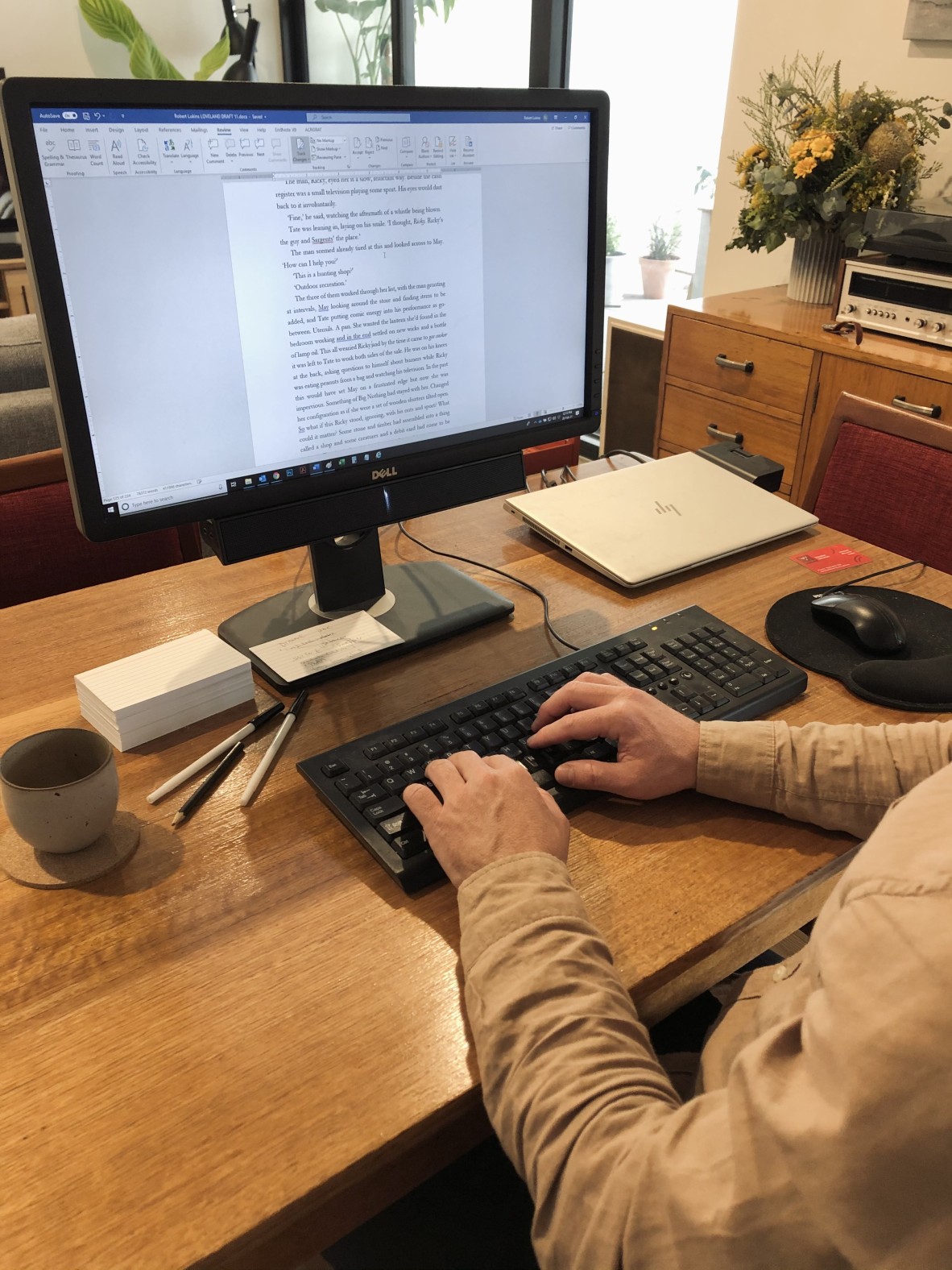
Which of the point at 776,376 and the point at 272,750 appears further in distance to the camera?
the point at 776,376

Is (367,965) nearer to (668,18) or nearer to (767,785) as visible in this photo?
(767,785)

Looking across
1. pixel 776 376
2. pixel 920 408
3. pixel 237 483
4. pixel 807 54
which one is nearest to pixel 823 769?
pixel 237 483

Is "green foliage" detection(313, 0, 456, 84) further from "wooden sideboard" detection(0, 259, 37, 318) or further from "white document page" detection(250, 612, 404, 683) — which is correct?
"white document page" detection(250, 612, 404, 683)

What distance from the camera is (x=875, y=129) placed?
2168 millimetres

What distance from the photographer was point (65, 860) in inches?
27.4

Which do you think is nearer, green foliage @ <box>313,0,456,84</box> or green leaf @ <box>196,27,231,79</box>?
green leaf @ <box>196,27,231,79</box>

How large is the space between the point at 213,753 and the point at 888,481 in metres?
1.05

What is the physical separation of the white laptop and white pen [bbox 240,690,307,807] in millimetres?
421

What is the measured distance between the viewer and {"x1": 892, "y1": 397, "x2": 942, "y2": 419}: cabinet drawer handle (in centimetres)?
192

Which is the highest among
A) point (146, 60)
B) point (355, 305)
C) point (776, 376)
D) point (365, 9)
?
point (365, 9)

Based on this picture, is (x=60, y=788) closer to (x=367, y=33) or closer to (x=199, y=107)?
(x=199, y=107)

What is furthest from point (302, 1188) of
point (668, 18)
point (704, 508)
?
point (668, 18)

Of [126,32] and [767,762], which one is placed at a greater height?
[126,32]

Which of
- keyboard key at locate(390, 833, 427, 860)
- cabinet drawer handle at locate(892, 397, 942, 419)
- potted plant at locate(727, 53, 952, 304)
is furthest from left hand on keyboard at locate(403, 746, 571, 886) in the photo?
potted plant at locate(727, 53, 952, 304)
